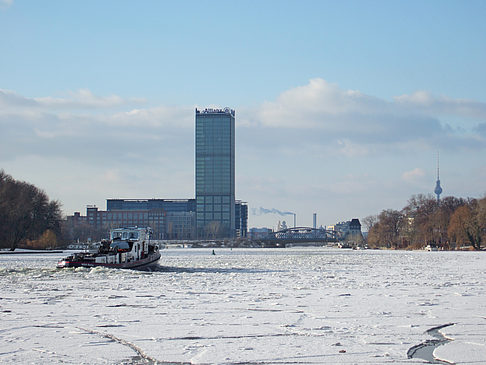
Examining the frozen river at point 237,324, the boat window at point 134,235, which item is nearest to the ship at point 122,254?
the boat window at point 134,235

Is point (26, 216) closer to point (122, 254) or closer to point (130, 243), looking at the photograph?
point (130, 243)

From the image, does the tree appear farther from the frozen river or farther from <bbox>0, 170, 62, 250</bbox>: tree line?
the frozen river

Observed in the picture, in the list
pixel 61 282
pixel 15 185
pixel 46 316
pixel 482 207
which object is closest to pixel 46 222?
pixel 15 185

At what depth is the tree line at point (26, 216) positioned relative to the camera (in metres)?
123

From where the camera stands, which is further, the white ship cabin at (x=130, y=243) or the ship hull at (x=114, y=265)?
the white ship cabin at (x=130, y=243)

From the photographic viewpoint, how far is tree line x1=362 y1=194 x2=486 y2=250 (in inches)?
5354

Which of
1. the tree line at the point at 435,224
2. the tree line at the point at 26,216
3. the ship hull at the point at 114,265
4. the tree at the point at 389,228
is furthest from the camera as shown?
the tree at the point at 389,228

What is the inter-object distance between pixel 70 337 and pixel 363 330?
304 inches

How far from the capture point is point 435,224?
156 meters

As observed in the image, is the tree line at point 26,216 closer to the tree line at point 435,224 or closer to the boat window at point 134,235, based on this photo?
the boat window at point 134,235

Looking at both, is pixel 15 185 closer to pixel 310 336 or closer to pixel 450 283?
pixel 450 283

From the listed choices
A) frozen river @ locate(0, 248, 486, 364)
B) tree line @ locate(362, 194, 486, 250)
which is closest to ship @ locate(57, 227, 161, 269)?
frozen river @ locate(0, 248, 486, 364)

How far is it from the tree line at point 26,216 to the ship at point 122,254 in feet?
222

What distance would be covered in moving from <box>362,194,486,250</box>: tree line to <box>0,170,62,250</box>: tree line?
8653 centimetres
